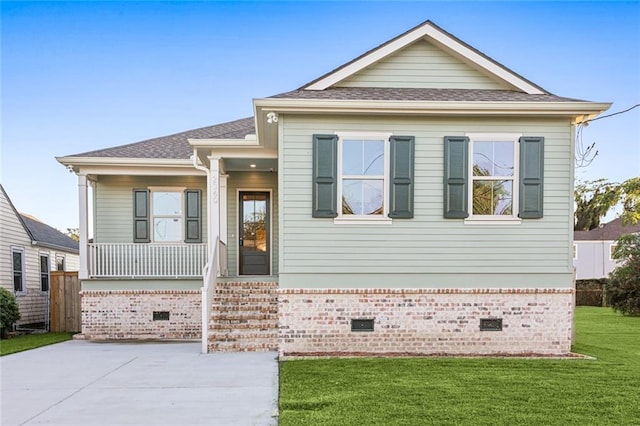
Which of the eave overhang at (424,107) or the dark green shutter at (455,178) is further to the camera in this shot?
the dark green shutter at (455,178)

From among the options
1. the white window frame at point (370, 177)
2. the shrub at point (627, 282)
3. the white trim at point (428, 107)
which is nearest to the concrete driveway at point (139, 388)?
the white window frame at point (370, 177)

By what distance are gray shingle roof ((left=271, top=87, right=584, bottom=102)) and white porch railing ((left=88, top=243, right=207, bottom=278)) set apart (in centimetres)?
475

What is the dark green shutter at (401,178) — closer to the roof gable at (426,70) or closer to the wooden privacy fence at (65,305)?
the roof gable at (426,70)

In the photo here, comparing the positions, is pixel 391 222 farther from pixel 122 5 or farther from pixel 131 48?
pixel 131 48

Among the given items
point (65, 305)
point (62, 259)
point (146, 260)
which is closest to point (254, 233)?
point (146, 260)

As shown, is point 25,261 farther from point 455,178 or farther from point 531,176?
point 531,176

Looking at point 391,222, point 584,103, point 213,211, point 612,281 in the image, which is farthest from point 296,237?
point 612,281

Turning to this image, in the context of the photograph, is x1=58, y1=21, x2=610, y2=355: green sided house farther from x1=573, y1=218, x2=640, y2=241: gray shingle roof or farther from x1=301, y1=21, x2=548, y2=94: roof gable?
x1=573, y1=218, x2=640, y2=241: gray shingle roof

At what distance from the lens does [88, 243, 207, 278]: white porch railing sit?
10.0 metres

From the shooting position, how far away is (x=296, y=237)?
7.38 m

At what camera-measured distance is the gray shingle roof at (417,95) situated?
7410mm

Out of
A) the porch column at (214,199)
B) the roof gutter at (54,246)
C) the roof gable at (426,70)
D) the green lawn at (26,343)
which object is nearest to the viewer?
the roof gable at (426,70)

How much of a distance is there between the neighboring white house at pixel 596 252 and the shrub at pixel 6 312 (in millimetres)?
32270

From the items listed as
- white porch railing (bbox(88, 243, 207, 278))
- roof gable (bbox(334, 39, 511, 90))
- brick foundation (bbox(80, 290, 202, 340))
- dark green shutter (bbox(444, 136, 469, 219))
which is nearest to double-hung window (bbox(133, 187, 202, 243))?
white porch railing (bbox(88, 243, 207, 278))
